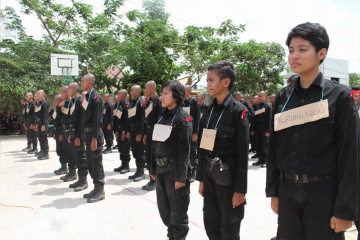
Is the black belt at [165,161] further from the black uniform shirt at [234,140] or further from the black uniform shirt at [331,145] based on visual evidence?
the black uniform shirt at [331,145]

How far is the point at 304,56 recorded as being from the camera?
6.12 ft

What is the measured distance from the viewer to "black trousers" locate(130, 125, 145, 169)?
632 cm

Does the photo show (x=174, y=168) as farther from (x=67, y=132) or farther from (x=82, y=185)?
(x=67, y=132)

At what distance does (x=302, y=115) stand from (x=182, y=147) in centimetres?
152

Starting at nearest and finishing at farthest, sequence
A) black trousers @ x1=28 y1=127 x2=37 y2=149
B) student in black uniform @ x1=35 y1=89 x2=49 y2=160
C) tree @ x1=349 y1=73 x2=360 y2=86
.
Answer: student in black uniform @ x1=35 y1=89 x2=49 y2=160
black trousers @ x1=28 y1=127 x2=37 y2=149
tree @ x1=349 y1=73 x2=360 y2=86

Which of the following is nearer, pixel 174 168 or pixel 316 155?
pixel 316 155

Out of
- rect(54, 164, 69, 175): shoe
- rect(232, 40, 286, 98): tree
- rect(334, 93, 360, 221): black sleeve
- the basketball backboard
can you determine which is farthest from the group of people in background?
rect(232, 40, 286, 98): tree

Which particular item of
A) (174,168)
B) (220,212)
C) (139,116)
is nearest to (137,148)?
(139,116)

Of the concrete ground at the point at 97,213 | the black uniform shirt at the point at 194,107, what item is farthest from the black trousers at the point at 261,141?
the black uniform shirt at the point at 194,107

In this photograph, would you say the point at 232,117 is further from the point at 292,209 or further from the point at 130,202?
the point at 130,202

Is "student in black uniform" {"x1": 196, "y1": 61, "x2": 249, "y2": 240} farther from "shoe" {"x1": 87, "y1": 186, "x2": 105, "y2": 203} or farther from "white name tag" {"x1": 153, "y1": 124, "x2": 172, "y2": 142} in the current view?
"shoe" {"x1": 87, "y1": 186, "x2": 105, "y2": 203}

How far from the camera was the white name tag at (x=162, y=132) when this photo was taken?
10.4 feet

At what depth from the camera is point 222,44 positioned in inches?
736

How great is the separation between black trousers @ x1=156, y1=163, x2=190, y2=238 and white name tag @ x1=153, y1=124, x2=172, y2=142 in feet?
1.07
